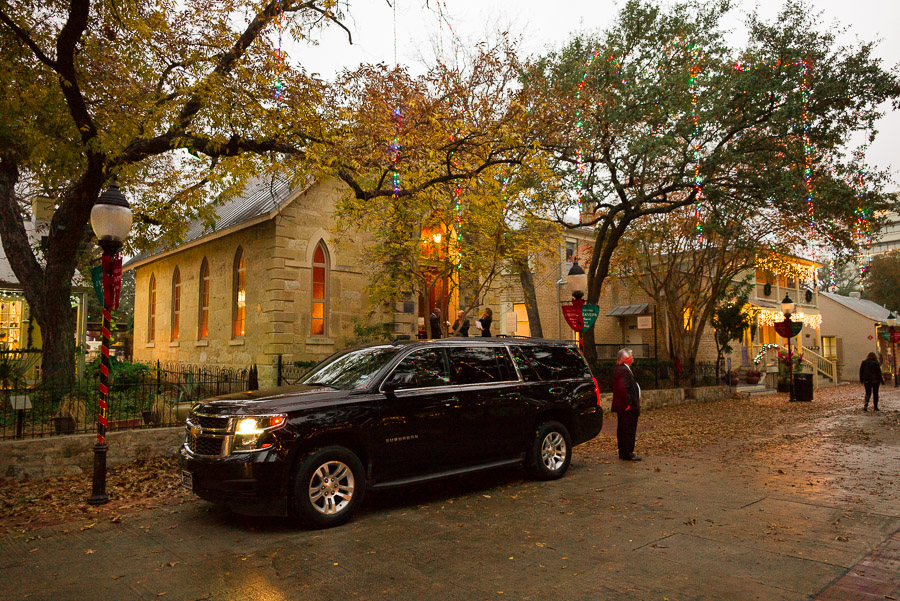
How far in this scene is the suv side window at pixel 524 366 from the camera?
27.8 ft

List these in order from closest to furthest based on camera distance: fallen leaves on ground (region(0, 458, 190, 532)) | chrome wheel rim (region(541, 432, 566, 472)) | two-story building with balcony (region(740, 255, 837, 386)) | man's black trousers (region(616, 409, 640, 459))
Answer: fallen leaves on ground (region(0, 458, 190, 532)) → chrome wheel rim (region(541, 432, 566, 472)) → man's black trousers (region(616, 409, 640, 459)) → two-story building with balcony (region(740, 255, 837, 386))

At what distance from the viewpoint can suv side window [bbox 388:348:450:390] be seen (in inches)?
284

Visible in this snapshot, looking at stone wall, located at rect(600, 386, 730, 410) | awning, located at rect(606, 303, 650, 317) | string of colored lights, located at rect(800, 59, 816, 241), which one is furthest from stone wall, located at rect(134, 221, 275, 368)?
awning, located at rect(606, 303, 650, 317)

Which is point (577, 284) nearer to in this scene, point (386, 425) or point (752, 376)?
point (386, 425)

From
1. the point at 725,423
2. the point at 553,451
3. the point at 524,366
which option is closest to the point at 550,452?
the point at 553,451

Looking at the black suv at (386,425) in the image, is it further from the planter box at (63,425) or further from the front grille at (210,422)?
the planter box at (63,425)

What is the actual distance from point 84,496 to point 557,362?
659 cm

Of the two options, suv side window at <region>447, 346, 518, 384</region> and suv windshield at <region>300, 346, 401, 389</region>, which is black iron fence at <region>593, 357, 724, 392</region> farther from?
suv windshield at <region>300, 346, 401, 389</region>

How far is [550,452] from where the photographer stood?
28.3 ft

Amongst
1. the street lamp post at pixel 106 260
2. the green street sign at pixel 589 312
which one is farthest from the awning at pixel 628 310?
the street lamp post at pixel 106 260

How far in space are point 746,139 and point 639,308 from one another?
609 inches

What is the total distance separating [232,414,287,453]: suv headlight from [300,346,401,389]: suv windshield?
1111 mm

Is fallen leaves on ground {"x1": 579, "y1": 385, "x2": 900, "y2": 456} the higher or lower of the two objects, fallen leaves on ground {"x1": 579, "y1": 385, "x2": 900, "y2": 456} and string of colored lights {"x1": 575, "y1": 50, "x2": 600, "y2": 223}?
the lower

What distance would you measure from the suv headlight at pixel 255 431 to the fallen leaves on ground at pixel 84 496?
196cm
